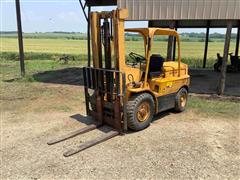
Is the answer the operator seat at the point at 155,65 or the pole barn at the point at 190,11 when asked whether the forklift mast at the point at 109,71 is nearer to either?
the operator seat at the point at 155,65

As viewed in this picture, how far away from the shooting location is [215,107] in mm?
7750

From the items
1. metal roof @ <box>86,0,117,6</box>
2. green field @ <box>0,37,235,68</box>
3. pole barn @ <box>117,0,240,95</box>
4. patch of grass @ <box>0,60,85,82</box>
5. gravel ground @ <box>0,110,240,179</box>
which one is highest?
metal roof @ <box>86,0,117,6</box>

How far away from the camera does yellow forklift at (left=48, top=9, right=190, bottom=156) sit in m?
5.34

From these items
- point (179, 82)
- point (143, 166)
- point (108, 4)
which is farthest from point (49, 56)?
point (143, 166)

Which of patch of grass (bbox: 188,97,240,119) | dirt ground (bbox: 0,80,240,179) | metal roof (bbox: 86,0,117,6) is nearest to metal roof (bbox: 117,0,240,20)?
patch of grass (bbox: 188,97,240,119)

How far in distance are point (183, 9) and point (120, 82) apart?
4.81m

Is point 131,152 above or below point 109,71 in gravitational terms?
below

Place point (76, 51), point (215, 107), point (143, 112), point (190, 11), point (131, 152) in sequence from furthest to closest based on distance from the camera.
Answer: point (76, 51)
point (190, 11)
point (215, 107)
point (143, 112)
point (131, 152)

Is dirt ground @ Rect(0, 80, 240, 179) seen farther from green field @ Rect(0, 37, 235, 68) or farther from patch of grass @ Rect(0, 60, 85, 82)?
green field @ Rect(0, 37, 235, 68)

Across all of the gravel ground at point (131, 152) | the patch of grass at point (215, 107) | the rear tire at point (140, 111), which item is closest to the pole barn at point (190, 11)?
the patch of grass at point (215, 107)

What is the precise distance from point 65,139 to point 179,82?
3410mm

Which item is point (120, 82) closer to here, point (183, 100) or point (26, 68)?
point (183, 100)

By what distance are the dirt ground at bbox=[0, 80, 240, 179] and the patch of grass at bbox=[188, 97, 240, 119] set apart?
10.5 inches

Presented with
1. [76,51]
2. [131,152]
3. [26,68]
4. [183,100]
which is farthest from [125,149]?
[76,51]
